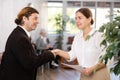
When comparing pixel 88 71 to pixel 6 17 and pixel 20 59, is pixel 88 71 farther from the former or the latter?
pixel 6 17

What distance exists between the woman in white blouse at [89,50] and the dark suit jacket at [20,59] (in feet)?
1.21

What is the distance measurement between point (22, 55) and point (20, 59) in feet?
0.14

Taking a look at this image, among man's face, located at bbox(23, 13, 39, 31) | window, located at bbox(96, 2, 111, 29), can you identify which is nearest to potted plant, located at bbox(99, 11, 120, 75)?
man's face, located at bbox(23, 13, 39, 31)

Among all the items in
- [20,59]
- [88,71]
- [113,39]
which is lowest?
[88,71]

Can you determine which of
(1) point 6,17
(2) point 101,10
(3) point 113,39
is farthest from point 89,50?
(2) point 101,10

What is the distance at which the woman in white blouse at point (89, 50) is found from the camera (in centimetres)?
254

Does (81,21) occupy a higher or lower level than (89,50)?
higher

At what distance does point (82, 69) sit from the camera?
8.41 feet

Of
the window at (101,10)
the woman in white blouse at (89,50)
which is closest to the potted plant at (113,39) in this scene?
the woman in white blouse at (89,50)

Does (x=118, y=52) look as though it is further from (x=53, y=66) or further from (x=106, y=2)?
(x=106, y=2)

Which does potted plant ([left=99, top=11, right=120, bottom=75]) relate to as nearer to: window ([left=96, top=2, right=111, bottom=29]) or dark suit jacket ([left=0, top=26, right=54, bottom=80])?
dark suit jacket ([left=0, top=26, right=54, bottom=80])

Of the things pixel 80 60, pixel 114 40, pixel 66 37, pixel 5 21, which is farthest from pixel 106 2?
pixel 114 40

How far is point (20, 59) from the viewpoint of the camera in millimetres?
2283

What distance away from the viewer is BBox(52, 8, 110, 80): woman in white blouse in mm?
2537
